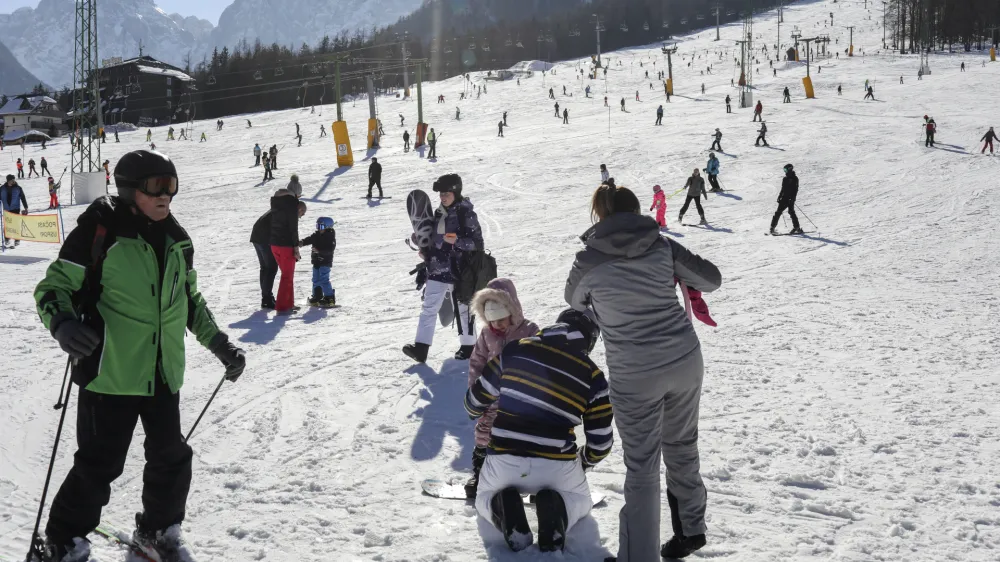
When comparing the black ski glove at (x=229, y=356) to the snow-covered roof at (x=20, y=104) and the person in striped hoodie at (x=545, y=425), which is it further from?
the snow-covered roof at (x=20, y=104)

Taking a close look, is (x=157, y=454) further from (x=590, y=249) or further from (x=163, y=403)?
(x=590, y=249)

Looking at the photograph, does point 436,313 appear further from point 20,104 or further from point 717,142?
point 20,104

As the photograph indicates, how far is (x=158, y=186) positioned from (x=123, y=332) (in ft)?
1.87

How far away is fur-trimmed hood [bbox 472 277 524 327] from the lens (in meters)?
3.66

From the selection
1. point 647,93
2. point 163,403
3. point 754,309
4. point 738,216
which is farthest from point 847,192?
point 647,93

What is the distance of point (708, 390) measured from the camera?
579cm

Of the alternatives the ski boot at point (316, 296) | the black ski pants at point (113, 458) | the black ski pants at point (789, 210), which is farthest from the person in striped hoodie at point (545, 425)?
the black ski pants at point (789, 210)

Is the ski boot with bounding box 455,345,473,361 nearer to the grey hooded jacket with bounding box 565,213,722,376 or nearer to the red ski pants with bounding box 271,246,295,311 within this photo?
the red ski pants with bounding box 271,246,295,311

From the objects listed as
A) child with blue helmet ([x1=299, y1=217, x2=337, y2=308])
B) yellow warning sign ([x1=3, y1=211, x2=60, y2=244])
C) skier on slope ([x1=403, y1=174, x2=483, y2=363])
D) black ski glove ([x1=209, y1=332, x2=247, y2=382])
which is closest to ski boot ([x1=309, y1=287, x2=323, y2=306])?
child with blue helmet ([x1=299, y1=217, x2=337, y2=308])

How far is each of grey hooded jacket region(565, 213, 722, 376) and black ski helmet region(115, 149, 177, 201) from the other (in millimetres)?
1637

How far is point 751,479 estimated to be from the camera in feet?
13.5

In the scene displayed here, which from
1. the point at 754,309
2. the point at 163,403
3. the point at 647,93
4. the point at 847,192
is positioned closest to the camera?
the point at 163,403

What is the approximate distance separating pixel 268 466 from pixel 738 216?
13977 millimetres

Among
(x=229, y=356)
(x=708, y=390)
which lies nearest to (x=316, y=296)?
(x=708, y=390)
